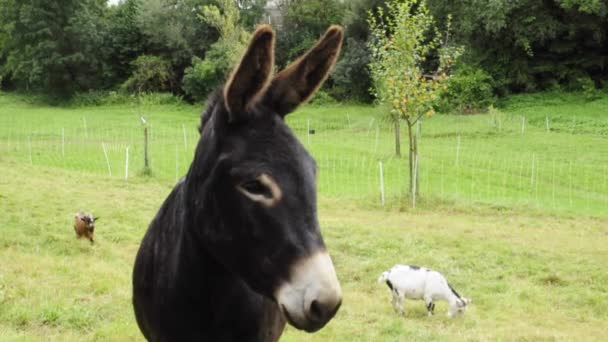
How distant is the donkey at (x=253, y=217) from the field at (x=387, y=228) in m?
3.61

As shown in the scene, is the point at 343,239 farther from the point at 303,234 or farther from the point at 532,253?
the point at 303,234

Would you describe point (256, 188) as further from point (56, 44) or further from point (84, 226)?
point (56, 44)

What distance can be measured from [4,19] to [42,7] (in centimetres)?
470

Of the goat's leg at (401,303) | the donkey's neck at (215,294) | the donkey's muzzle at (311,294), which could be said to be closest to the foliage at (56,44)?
the goat's leg at (401,303)

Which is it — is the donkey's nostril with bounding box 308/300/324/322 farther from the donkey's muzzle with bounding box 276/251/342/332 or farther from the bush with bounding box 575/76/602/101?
the bush with bounding box 575/76/602/101

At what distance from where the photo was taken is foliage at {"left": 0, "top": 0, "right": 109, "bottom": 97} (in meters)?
44.0

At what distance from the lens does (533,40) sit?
36.2m

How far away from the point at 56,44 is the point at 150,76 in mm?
8237

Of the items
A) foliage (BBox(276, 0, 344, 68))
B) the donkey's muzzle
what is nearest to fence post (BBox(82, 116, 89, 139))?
foliage (BBox(276, 0, 344, 68))

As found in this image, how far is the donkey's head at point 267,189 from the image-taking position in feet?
5.79

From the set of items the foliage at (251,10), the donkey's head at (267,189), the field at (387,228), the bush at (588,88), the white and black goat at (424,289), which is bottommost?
the field at (387,228)

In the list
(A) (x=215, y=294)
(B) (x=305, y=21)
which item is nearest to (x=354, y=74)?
(B) (x=305, y=21)

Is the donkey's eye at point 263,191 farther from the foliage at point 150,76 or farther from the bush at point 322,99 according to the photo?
the foliage at point 150,76

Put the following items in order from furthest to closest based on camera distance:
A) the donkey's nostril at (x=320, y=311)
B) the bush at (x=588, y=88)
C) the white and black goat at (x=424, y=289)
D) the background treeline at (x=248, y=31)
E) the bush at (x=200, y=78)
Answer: the bush at (x=200, y=78) → the background treeline at (x=248, y=31) → the bush at (x=588, y=88) → the white and black goat at (x=424, y=289) → the donkey's nostril at (x=320, y=311)
